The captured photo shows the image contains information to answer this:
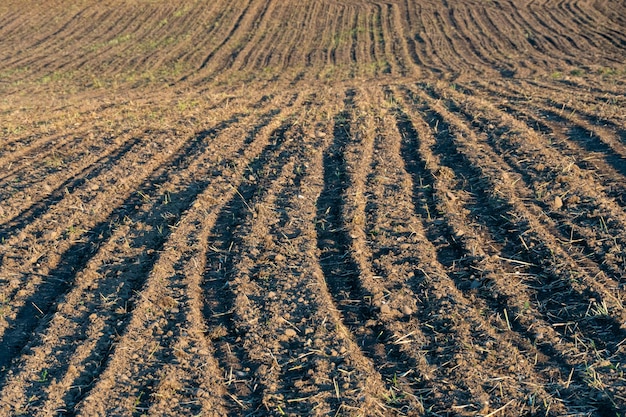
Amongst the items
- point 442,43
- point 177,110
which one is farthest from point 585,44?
point 177,110

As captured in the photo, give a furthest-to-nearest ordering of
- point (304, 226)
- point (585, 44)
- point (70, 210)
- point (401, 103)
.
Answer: point (585, 44)
point (401, 103)
point (70, 210)
point (304, 226)

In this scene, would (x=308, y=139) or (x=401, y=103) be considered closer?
(x=308, y=139)

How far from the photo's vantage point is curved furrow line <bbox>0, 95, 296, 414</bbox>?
14.1ft

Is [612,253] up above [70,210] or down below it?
above

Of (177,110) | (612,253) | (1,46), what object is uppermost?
(612,253)

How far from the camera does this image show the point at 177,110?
10.9 meters

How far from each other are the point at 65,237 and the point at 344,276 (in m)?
2.88

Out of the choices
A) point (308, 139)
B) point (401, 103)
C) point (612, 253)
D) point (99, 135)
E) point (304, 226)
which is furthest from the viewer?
point (401, 103)

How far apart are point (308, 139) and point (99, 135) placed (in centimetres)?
327

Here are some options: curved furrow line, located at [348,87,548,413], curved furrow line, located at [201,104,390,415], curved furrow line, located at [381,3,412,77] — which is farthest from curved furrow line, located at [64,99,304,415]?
curved furrow line, located at [381,3,412,77]

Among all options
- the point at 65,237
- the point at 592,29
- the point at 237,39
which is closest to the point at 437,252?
the point at 65,237

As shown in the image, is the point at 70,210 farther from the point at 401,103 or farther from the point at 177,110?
the point at 401,103

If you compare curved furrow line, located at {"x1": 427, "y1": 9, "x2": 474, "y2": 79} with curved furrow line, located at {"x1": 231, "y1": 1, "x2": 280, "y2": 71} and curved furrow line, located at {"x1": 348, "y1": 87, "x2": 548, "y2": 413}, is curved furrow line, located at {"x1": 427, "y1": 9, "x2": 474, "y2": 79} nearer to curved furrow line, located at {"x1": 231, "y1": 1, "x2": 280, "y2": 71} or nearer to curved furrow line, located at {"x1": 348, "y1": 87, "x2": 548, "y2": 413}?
curved furrow line, located at {"x1": 231, "y1": 1, "x2": 280, "y2": 71}

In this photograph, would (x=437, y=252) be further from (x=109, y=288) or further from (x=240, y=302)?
(x=109, y=288)
